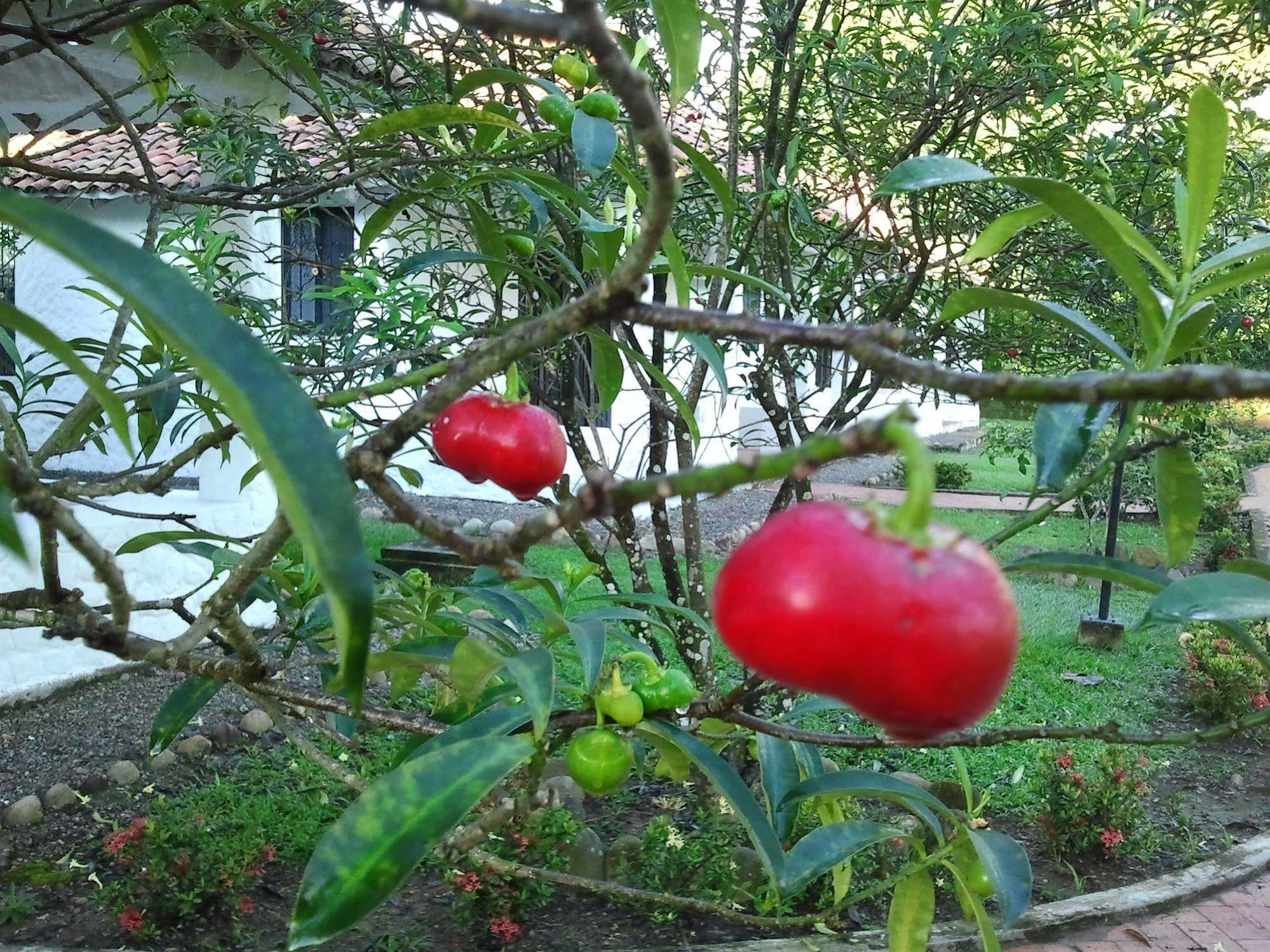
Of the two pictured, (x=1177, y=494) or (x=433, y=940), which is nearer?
(x=1177, y=494)

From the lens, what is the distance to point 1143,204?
3469 mm

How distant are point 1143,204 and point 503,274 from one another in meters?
2.42

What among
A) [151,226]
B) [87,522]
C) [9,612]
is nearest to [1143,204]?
[151,226]

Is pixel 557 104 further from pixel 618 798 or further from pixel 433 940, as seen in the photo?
pixel 618 798

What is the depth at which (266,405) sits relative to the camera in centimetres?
51

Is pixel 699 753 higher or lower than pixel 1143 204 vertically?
lower

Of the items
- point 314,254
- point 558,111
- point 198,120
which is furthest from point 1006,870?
point 314,254

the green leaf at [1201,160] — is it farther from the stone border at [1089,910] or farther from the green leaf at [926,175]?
the stone border at [1089,910]

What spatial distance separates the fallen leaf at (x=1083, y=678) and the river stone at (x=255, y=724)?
4120mm

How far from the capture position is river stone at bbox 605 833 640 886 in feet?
11.1

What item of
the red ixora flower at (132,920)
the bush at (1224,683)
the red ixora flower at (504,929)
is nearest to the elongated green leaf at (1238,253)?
the red ixora flower at (504,929)

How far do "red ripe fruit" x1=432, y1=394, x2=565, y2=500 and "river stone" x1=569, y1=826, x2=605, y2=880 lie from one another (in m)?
2.72

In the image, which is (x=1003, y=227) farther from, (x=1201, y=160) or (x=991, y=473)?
(x=991, y=473)

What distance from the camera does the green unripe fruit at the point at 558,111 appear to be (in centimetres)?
142
